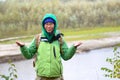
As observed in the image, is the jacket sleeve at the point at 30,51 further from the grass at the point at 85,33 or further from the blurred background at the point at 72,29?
the grass at the point at 85,33

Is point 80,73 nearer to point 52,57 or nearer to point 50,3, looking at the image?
point 50,3

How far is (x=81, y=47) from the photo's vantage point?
5.17 meters

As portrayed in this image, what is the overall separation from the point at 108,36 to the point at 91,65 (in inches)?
18.5

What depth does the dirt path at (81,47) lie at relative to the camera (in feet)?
15.8

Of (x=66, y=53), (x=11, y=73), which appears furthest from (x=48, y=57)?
(x=11, y=73)

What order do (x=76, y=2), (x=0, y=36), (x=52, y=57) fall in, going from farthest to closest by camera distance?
(x=76, y=2), (x=0, y=36), (x=52, y=57)

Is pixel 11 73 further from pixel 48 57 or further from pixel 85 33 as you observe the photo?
pixel 48 57

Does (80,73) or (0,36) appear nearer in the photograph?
(0,36)

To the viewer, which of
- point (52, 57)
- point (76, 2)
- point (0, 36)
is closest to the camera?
point (52, 57)

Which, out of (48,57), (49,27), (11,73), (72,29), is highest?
(49,27)

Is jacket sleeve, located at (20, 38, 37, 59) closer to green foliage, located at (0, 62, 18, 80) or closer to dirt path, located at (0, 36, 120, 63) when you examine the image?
green foliage, located at (0, 62, 18, 80)

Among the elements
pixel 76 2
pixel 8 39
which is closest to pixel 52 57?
pixel 8 39

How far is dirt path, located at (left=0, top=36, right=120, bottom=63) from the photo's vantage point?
4824 mm

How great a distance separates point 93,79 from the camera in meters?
5.23
